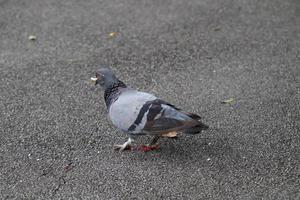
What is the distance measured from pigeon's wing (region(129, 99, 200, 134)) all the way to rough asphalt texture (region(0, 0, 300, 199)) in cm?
38

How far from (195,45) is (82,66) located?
5.09 ft

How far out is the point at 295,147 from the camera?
445cm

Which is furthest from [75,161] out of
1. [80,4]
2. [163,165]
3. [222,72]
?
[80,4]

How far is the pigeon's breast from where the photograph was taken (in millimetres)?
4242

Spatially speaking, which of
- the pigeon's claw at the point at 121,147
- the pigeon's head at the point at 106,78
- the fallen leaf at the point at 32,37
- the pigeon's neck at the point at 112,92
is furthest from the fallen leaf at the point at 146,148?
the fallen leaf at the point at 32,37

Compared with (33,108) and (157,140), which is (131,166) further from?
(33,108)

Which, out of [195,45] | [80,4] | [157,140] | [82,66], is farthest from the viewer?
[80,4]

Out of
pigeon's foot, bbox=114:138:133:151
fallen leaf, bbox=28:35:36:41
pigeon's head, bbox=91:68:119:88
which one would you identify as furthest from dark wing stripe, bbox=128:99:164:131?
fallen leaf, bbox=28:35:36:41

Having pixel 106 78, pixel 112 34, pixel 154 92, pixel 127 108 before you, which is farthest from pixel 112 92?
pixel 112 34

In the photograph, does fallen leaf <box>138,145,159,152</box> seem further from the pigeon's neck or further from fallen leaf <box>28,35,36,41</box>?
fallen leaf <box>28,35,36,41</box>

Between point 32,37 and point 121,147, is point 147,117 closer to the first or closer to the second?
point 121,147

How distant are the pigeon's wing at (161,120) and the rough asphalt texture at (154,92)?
0.38 meters

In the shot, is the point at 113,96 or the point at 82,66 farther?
the point at 82,66

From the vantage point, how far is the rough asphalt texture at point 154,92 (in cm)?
417
